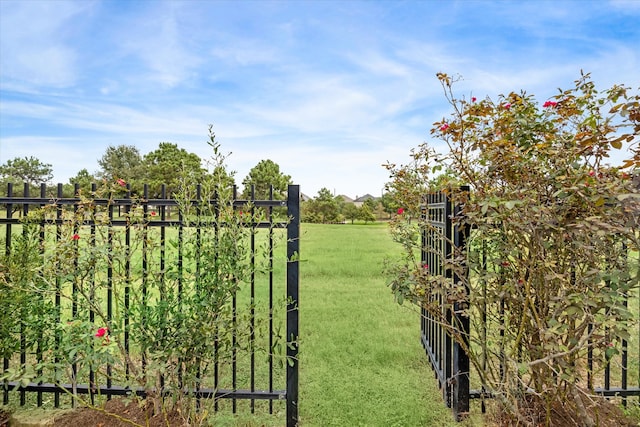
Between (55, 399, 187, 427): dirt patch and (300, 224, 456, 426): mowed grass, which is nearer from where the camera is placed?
(55, 399, 187, 427): dirt patch

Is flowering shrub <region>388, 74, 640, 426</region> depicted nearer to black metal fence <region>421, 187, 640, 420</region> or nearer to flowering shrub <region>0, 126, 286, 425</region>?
black metal fence <region>421, 187, 640, 420</region>

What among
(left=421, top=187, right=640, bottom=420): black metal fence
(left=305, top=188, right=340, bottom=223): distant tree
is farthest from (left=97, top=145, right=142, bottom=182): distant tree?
(left=421, top=187, right=640, bottom=420): black metal fence

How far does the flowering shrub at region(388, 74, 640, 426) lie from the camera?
1914 millimetres

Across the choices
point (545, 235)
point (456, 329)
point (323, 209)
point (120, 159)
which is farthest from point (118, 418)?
point (120, 159)

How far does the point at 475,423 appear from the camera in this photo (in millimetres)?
2676

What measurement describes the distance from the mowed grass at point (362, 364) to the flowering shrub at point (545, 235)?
0.82 m

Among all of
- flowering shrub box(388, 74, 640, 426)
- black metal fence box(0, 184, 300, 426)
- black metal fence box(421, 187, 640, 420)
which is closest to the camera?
flowering shrub box(388, 74, 640, 426)

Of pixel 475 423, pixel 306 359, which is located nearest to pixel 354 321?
pixel 306 359

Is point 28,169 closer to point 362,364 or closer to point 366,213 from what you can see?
point 366,213

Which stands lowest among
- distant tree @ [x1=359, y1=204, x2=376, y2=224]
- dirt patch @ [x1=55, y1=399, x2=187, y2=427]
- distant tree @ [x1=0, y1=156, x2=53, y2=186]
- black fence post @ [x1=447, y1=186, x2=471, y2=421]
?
dirt patch @ [x1=55, y1=399, x2=187, y2=427]

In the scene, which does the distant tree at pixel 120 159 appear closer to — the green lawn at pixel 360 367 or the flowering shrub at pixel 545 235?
the green lawn at pixel 360 367

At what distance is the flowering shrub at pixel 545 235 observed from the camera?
1914 millimetres

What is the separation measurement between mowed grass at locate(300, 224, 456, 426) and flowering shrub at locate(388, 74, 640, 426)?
0.82 metres

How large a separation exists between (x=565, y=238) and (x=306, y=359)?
9.01 ft
